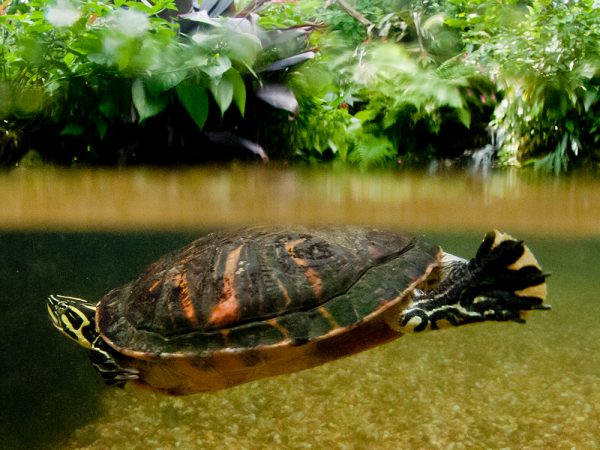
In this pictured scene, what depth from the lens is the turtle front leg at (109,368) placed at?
222 centimetres

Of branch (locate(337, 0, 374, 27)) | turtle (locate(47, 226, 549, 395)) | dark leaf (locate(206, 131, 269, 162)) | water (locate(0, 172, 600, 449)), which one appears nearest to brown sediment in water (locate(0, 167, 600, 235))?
water (locate(0, 172, 600, 449))

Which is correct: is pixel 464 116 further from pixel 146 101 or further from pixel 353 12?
pixel 146 101

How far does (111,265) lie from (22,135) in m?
1.96

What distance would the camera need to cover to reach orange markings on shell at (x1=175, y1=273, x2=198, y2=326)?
1.98 metres

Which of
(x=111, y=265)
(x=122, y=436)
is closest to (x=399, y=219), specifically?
(x=122, y=436)

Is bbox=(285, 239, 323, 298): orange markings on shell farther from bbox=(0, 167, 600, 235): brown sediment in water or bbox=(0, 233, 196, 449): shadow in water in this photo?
bbox=(0, 233, 196, 449): shadow in water

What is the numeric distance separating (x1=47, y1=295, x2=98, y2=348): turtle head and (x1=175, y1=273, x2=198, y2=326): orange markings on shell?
1.99 ft

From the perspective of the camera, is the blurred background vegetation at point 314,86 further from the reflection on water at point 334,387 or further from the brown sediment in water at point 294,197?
the reflection on water at point 334,387

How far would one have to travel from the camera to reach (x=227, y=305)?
1.96 metres

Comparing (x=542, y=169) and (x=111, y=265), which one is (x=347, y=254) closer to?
(x=542, y=169)

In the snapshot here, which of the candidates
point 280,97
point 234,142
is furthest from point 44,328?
point 280,97

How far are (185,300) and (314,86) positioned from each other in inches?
86.1

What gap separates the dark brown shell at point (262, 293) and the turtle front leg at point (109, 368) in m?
0.14

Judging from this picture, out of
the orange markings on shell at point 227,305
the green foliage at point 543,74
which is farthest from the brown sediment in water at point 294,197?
the orange markings on shell at point 227,305
